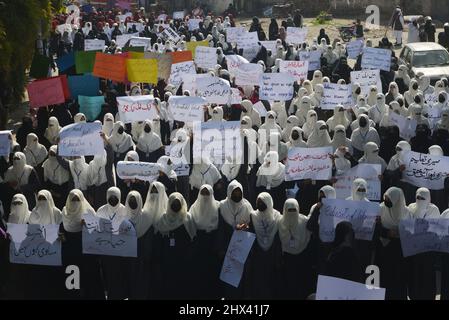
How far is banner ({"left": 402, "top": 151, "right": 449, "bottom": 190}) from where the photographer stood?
24.5 feet

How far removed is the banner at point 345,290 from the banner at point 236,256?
1414mm

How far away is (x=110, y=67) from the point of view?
39.6 feet

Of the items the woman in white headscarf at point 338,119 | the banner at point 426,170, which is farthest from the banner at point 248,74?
the banner at point 426,170

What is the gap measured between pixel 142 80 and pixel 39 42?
260 inches

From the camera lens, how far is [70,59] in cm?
1387

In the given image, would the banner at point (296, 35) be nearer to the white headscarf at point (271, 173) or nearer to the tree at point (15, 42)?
the tree at point (15, 42)

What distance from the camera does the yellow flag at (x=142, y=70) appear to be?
11867 mm

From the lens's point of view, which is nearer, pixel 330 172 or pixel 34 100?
pixel 330 172

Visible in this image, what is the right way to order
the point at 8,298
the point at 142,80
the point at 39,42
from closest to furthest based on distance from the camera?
the point at 8,298, the point at 142,80, the point at 39,42

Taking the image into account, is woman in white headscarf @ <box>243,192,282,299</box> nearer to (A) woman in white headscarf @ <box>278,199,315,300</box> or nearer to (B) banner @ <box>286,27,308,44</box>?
(A) woman in white headscarf @ <box>278,199,315,300</box>

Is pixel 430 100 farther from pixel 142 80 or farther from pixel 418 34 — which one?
pixel 418 34
